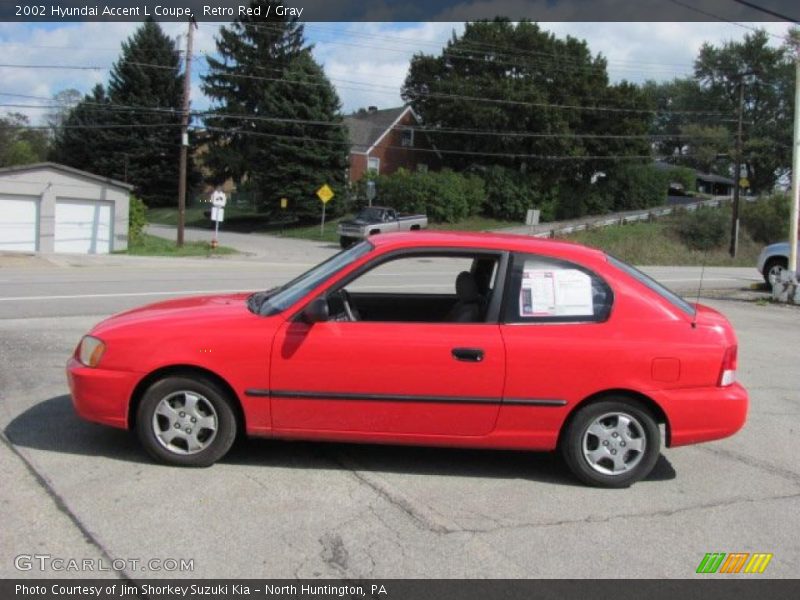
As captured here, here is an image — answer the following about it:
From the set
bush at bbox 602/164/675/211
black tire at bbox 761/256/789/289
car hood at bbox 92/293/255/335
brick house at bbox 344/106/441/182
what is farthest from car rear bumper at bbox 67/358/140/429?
brick house at bbox 344/106/441/182

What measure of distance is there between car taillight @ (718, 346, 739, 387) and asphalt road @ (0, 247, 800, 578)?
0.69 metres

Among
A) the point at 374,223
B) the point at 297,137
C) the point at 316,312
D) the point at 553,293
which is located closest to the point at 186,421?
the point at 316,312

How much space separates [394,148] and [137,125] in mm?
22915

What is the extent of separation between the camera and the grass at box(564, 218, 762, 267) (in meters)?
38.9

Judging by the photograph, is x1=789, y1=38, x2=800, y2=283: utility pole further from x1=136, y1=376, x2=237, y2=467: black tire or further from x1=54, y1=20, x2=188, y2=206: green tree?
x1=54, y1=20, x2=188, y2=206: green tree

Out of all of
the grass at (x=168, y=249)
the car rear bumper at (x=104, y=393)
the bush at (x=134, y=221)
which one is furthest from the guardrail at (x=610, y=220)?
the car rear bumper at (x=104, y=393)

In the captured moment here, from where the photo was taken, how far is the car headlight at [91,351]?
451 cm

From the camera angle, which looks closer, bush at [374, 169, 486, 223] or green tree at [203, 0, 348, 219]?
bush at [374, 169, 486, 223]

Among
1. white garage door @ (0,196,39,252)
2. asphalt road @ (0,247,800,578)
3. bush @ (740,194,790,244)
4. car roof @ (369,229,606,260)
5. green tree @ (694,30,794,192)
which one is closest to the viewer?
asphalt road @ (0,247,800,578)

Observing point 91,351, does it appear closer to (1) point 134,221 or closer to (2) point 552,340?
(2) point 552,340

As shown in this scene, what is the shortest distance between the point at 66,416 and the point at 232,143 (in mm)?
64112

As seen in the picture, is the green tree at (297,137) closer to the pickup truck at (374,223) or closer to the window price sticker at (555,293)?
the pickup truck at (374,223)

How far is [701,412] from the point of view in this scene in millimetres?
4523

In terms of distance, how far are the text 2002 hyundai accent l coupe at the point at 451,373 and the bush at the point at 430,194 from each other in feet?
140
